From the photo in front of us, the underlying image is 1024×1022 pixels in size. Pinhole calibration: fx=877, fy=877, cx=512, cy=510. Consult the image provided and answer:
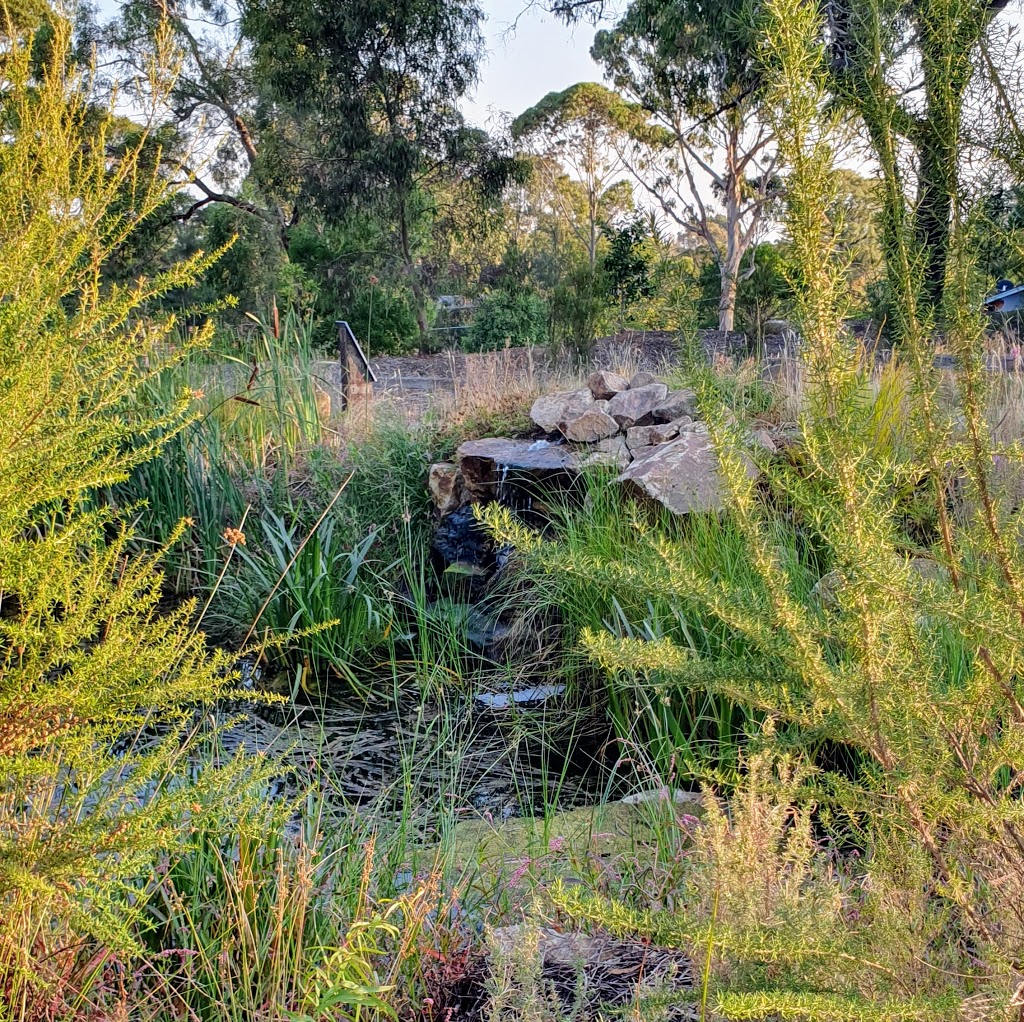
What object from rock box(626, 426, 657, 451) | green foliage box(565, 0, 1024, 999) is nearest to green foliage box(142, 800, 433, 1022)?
green foliage box(565, 0, 1024, 999)

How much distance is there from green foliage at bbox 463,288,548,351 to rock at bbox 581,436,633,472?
11.8 metres

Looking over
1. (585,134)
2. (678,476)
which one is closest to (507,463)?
(678,476)

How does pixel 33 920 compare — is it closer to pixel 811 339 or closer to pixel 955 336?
pixel 811 339

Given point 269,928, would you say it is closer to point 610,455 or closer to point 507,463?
point 610,455

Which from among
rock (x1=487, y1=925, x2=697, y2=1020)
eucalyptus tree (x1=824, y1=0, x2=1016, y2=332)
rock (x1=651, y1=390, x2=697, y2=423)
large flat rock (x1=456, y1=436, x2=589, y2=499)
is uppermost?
eucalyptus tree (x1=824, y1=0, x2=1016, y2=332)

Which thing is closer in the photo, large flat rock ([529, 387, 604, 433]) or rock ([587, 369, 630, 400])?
large flat rock ([529, 387, 604, 433])

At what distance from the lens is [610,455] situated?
5.30 m

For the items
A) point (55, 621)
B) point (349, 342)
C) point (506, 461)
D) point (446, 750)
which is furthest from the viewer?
point (349, 342)

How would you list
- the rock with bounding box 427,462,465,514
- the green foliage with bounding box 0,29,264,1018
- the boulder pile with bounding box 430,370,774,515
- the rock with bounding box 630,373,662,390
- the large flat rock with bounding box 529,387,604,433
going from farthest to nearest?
the rock with bounding box 630,373,662,390 < the large flat rock with bounding box 529,387,604,433 < the rock with bounding box 427,462,465,514 < the boulder pile with bounding box 430,370,774,515 < the green foliage with bounding box 0,29,264,1018

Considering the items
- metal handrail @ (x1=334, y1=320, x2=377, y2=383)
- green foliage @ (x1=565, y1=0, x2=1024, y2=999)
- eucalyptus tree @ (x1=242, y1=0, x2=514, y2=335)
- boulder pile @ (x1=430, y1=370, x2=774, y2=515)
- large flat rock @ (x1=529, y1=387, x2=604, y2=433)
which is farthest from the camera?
eucalyptus tree @ (x1=242, y1=0, x2=514, y2=335)

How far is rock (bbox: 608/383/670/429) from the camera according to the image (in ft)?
19.6

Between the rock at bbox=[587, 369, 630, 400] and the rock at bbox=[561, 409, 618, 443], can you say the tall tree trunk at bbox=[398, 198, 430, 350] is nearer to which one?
the rock at bbox=[587, 369, 630, 400]

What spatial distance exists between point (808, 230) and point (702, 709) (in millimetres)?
2494

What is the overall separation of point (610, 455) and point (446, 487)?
1257 millimetres
